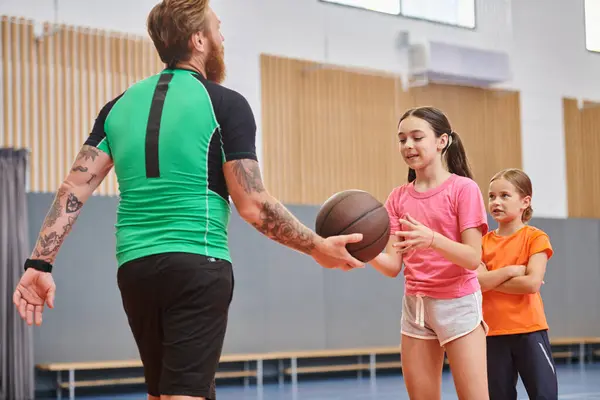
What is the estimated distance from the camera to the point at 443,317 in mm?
3158

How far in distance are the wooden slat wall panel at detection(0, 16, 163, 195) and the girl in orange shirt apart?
6.11 m

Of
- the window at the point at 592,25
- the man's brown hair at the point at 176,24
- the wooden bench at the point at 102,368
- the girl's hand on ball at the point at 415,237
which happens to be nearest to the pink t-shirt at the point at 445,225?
Result: the girl's hand on ball at the point at 415,237

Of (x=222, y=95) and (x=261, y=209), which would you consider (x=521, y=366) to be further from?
(x=222, y=95)

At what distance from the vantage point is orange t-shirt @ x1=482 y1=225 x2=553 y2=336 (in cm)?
370

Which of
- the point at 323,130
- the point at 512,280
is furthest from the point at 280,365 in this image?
the point at 512,280

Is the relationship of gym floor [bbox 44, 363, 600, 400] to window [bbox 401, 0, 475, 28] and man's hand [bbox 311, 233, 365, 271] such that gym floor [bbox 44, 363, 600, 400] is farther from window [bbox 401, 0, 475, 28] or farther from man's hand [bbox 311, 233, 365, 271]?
man's hand [bbox 311, 233, 365, 271]

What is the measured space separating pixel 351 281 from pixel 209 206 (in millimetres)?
8903

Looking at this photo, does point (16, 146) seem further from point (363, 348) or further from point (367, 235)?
point (367, 235)

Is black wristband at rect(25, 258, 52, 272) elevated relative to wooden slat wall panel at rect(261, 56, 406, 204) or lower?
lower

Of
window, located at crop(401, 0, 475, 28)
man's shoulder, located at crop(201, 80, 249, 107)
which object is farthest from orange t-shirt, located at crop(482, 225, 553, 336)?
window, located at crop(401, 0, 475, 28)

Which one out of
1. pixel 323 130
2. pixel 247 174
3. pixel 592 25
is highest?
pixel 592 25

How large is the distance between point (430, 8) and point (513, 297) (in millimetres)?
8700

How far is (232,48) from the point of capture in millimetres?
10195

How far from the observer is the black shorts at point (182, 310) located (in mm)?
2211
